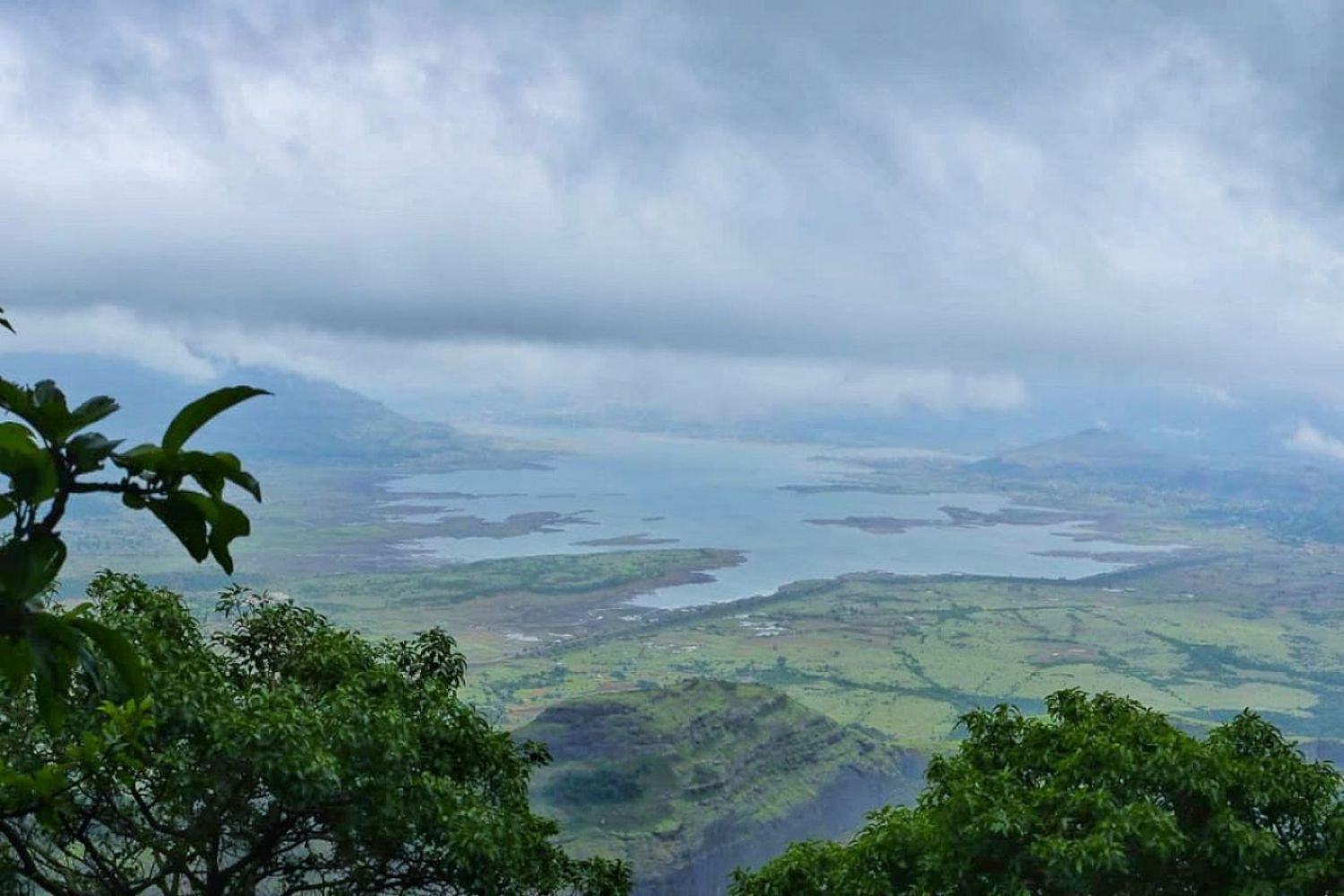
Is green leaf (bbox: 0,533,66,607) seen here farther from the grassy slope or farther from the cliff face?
the grassy slope

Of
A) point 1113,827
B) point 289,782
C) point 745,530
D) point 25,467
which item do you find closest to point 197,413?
point 25,467

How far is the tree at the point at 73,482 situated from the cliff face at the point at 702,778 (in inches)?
1271

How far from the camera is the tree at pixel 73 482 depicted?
A: 1.26 metres

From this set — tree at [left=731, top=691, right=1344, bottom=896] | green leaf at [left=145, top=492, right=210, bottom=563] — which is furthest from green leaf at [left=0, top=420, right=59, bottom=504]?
tree at [left=731, top=691, right=1344, bottom=896]

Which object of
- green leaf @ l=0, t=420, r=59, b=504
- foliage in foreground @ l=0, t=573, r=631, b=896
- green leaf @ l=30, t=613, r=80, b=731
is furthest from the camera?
foliage in foreground @ l=0, t=573, r=631, b=896

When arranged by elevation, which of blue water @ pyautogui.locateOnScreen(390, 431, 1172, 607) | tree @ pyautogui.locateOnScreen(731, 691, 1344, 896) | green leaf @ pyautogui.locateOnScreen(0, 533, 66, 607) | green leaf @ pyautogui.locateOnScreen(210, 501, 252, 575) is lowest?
blue water @ pyautogui.locateOnScreen(390, 431, 1172, 607)

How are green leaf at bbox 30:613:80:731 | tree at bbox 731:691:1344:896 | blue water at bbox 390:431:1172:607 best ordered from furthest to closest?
blue water at bbox 390:431:1172:607 < tree at bbox 731:691:1344:896 < green leaf at bbox 30:613:80:731

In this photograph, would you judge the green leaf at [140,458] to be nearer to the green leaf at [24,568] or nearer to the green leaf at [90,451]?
the green leaf at [90,451]

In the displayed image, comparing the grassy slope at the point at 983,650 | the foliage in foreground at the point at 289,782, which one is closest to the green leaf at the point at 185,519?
the foliage in foreground at the point at 289,782

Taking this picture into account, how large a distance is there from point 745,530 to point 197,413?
13937cm

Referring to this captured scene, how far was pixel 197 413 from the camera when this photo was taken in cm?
128

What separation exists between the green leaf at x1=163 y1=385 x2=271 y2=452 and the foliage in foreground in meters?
4.84

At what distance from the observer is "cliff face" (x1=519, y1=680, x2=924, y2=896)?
112ft

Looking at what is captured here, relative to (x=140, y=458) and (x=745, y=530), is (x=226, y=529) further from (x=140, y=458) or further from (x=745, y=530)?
(x=745, y=530)
